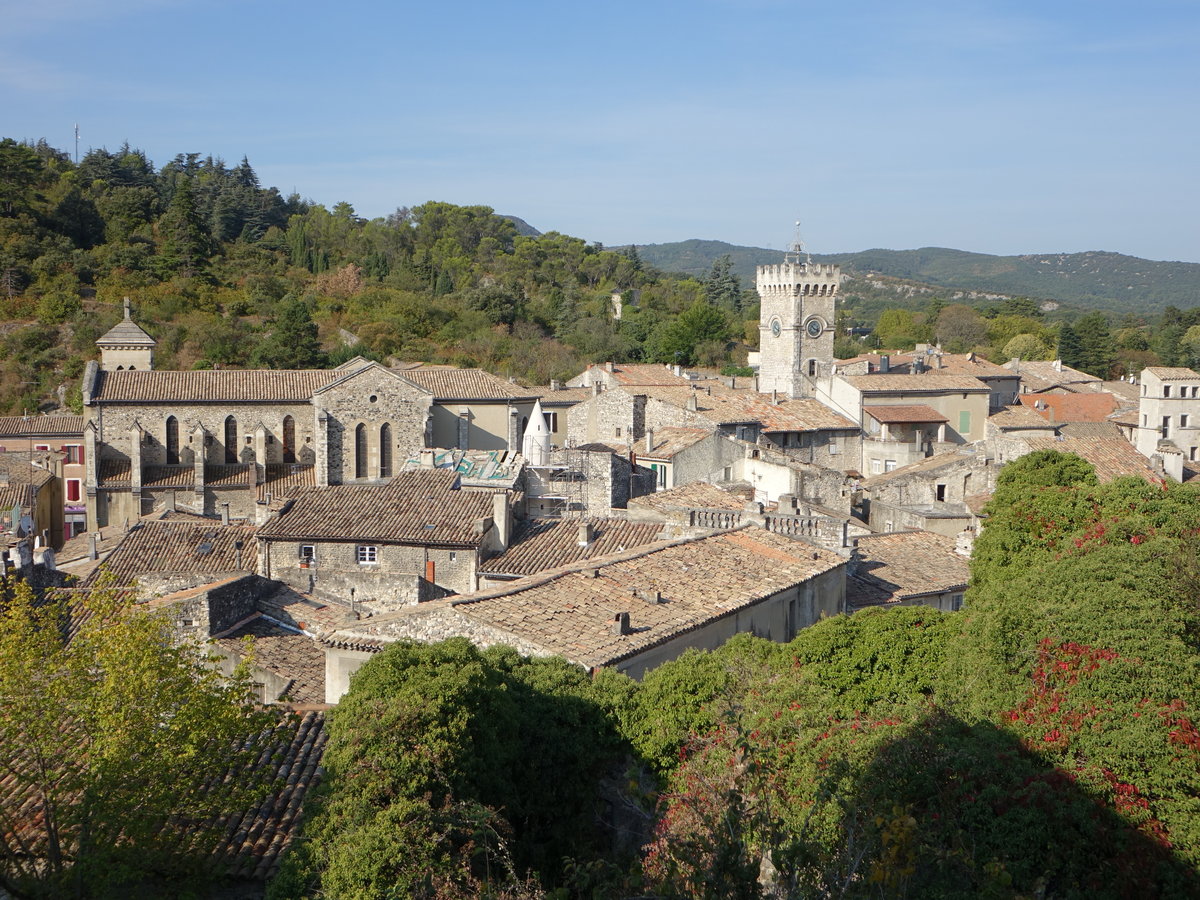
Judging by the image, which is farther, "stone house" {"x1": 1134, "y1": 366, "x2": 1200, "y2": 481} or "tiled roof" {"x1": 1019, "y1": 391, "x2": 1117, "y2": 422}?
"tiled roof" {"x1": 1019, "y1": 391, "x2": 1117, "y2": 422}

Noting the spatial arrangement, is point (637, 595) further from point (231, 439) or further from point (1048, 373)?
point (1048, 373)

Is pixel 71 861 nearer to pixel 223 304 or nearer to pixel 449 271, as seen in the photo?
pixel 223 304

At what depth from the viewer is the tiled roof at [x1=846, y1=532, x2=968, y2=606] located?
2305 cm

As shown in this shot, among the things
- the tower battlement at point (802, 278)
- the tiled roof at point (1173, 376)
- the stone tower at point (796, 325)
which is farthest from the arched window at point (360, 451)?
the tiled roof at point (1173, 376)

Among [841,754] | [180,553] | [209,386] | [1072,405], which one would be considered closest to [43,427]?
[209,386]

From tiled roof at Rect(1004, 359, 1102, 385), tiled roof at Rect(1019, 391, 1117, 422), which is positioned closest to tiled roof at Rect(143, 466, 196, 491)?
tiled roof at Rect(1019, 391, 1117, 422)

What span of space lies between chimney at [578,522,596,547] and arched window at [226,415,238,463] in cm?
2492

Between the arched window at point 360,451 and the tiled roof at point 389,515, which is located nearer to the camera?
the tiled roof at point 389,515

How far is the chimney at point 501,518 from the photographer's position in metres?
24.9

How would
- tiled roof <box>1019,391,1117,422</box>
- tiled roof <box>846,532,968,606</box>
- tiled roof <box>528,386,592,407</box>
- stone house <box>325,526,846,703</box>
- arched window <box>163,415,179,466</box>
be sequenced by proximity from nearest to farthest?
stone house <box>325,526,846,703</box>
tiled roof <box>846,532,968,606</box>
arched window <box>163,415,179,466</box>
tiled roof <box>528,386,592,407</box>
tiled roof <box>1019,391,1117,422</box>

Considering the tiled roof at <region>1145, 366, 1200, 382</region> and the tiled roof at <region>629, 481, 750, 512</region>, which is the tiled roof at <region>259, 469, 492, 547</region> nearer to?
the tiled roof at <region>629, 481, 750, 512</region>

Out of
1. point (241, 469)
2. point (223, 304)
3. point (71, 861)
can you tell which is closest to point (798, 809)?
point (71, 861)

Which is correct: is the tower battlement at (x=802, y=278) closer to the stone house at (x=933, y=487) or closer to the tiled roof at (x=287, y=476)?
the stone house at (x=933, y=487)

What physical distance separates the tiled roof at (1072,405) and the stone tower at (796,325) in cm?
1161
